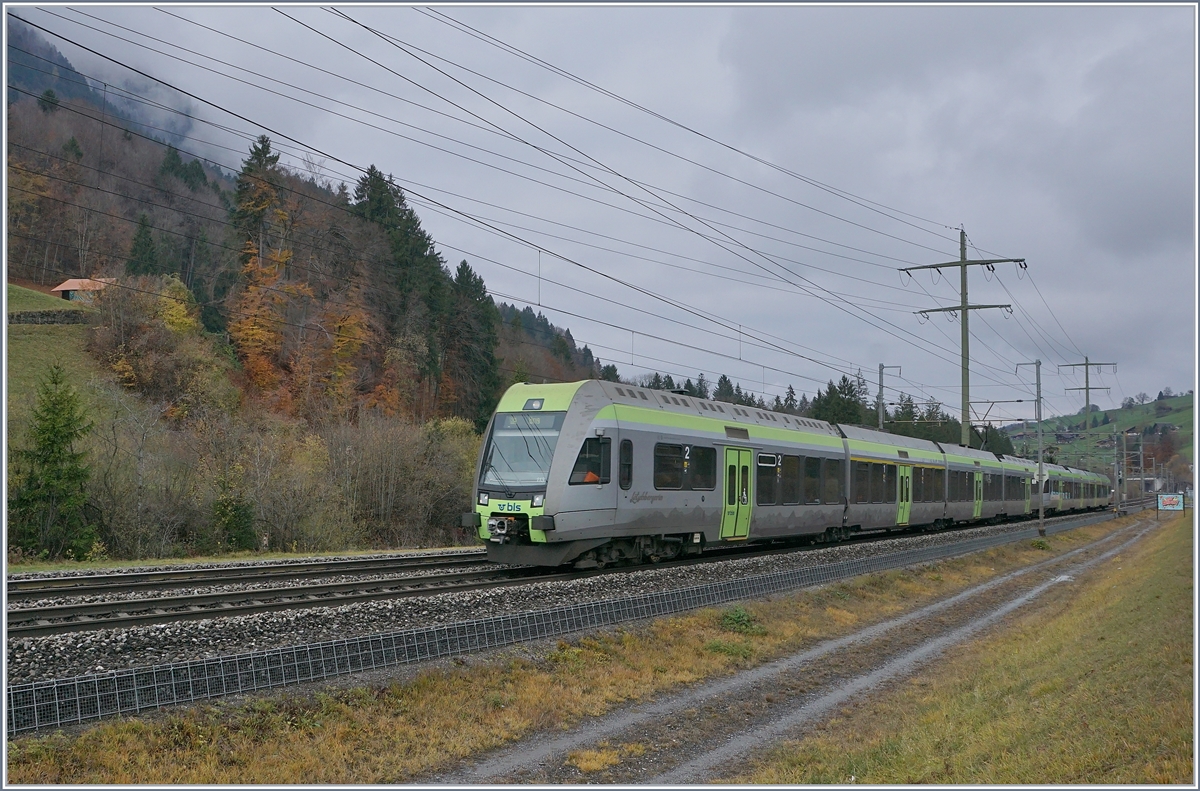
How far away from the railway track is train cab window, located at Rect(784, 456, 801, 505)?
4.06 meters

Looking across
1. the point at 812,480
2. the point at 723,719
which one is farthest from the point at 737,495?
the point at 723,719

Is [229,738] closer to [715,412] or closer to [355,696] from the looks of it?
[355,696]

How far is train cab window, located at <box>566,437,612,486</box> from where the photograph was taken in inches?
639

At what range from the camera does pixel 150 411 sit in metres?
32.3

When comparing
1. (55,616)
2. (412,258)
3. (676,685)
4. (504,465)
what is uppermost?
(412,258)

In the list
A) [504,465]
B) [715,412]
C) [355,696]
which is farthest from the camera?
[715,412]

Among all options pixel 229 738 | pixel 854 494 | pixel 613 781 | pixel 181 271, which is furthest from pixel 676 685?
pixel 181 271

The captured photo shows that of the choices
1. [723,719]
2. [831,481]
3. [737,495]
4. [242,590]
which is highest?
[831,481]

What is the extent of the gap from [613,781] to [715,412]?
563 inches

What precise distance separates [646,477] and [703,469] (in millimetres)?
2474

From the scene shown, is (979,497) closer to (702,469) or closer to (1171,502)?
(1171,502)

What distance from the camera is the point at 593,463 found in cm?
1652

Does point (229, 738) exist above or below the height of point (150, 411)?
below

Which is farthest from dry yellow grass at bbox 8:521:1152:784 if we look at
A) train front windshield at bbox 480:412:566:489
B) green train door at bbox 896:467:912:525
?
green train door at bbox 896:467:912:525
